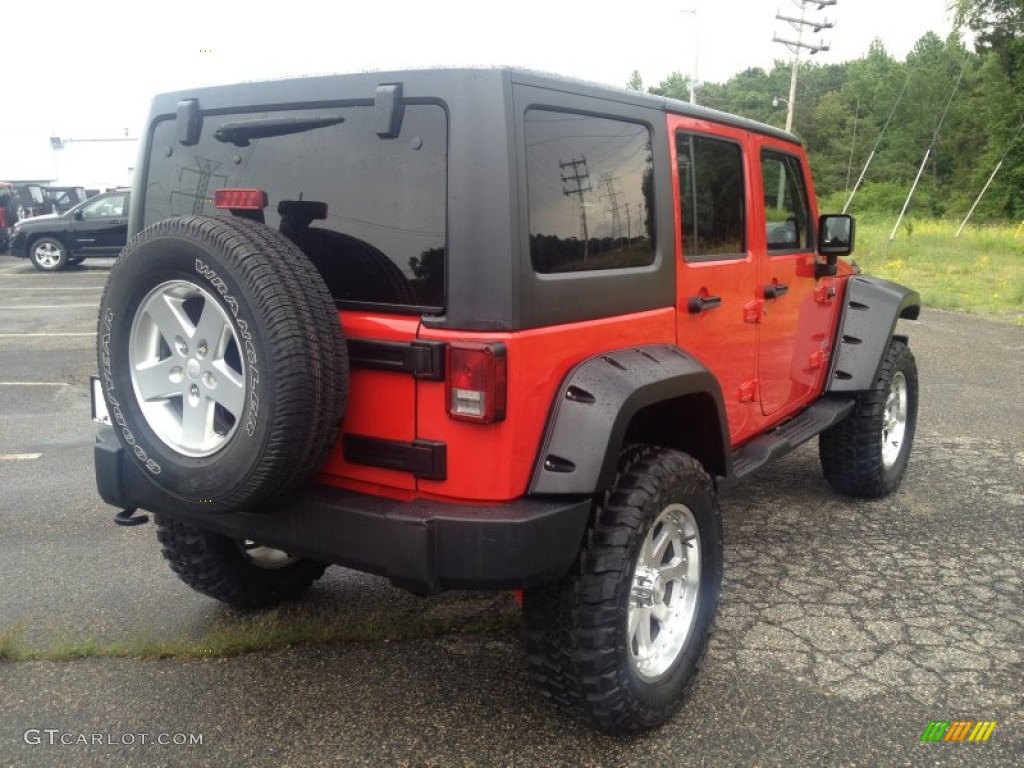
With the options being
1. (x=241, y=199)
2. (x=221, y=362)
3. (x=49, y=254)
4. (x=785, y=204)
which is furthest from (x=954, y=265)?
(x=221, y=362)

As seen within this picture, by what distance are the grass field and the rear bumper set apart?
1104 cm

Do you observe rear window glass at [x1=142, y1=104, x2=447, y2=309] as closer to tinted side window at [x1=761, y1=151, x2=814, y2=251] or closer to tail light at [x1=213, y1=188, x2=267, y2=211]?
tail light at [x1=213, y1=188, x2=267, y2=211]

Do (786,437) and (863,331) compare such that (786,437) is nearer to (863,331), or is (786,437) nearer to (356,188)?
(863,331)

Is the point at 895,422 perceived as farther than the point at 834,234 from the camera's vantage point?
Yes

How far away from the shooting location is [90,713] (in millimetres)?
2736

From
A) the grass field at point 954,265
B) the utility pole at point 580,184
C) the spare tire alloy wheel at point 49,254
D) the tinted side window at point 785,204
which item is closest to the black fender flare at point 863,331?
the tinted side window at point 785,204

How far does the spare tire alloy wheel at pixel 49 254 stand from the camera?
18.3 metres

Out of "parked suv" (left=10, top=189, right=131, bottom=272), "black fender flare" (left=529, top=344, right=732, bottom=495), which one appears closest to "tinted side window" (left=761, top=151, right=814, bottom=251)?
"black fender flare" (left=529, top=344, right=732, bottom=495)

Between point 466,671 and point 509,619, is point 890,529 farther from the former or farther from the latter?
point 466,671

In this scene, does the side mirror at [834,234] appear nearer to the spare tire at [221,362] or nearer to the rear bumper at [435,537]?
the rear bumper at [435,537]

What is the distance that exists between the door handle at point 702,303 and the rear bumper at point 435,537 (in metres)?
1.00

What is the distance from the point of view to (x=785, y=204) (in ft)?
13.4

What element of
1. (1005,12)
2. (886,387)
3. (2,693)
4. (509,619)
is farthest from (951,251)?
(2,693)

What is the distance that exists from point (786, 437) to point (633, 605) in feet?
5.15
